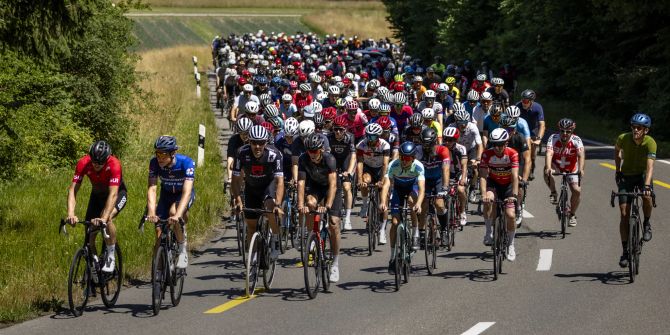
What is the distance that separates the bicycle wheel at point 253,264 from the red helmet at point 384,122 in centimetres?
640

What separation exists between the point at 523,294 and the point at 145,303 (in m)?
4.42

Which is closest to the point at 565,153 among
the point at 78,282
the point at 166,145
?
the point at 166,145

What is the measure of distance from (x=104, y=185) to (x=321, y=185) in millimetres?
2847

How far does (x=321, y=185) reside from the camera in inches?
603

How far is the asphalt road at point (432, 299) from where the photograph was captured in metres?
12.7

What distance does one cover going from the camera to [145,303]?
1416 centimetres

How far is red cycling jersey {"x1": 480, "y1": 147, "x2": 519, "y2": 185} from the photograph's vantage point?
1633 cm

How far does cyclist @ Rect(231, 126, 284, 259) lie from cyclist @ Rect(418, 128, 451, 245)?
8.59 feet

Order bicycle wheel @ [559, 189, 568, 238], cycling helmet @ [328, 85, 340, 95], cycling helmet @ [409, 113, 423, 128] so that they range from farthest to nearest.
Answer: cycling helmet @ [328, 85, 340, 95]
cycling helmet @ [409, 113, 423, 128]
bicycle wheel @ [559, 189, 568, 238]

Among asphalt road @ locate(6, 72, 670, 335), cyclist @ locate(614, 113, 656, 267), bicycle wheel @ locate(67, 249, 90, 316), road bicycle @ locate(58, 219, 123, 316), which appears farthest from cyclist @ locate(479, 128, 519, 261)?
bicycle wheel @ locate(67, 249, 90, 316)

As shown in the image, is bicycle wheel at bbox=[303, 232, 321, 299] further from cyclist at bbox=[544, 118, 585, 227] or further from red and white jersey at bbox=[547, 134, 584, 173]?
red and white jersey at bbox=[547, 134, 584, 173]

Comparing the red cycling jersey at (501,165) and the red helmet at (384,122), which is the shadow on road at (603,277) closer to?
the red cycling jersey at (501,165)

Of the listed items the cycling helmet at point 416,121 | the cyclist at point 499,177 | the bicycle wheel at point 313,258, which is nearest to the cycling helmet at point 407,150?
the cyclist at point 499,177

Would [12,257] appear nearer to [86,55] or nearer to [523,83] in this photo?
[86,55]
